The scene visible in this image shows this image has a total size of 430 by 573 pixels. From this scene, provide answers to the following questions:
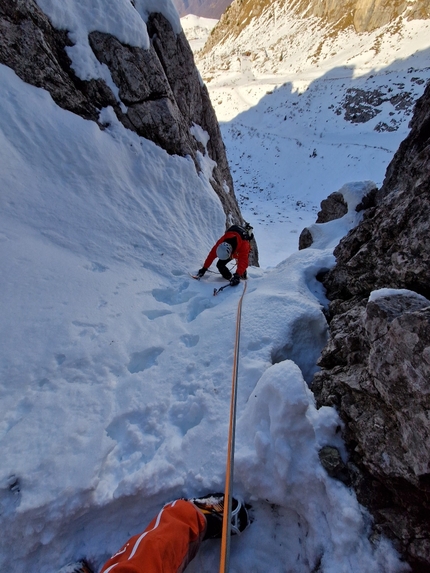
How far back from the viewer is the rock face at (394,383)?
6.68 ft

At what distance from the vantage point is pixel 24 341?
3.24 meters

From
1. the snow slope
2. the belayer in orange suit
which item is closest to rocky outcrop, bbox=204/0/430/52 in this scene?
the snow slope

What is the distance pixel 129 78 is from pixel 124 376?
683 cm

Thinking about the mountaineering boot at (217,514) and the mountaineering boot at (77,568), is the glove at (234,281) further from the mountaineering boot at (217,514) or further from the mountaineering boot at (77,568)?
the mountaineering boot at (77,568)

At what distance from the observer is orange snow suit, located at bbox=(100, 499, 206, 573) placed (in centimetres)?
188

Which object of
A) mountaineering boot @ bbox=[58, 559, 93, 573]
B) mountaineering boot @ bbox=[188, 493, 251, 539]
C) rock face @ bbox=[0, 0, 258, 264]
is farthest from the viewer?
rock face @ bbox=[0, 0, 258, 264]

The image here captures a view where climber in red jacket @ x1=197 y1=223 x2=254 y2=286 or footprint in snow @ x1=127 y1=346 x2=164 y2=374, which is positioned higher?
climber in red jacket @ x1=197 y1=223 x2=254 y2=286

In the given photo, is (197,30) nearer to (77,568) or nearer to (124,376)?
(124,376)

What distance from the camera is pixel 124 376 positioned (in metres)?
3.40

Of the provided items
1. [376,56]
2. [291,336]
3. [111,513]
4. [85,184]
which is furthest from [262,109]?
[111,513]

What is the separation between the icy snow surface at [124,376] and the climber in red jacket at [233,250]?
394 millimetres

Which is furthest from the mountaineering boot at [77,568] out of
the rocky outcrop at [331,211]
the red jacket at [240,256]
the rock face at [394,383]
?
the rocky outcrop at [331,211]

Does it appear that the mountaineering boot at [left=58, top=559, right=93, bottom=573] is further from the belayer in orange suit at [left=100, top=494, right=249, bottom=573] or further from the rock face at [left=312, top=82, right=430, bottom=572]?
the rock face at [left=312, top=82, right=430, bottom=572]

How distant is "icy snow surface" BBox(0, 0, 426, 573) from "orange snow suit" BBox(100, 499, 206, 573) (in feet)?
0.92
